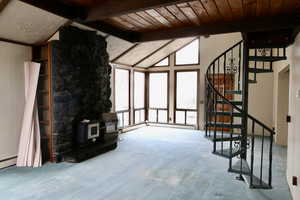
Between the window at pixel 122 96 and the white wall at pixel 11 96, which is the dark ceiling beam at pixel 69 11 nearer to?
the white wall at pixel 11 96

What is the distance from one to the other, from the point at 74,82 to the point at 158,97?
184 inches

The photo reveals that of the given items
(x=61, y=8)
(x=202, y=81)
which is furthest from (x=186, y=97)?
(x=61, y=8)

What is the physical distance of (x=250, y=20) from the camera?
11.7 ft

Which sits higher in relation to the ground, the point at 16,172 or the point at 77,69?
the point at 77,69

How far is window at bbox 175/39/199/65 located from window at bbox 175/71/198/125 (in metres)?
0.41

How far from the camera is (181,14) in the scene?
3467 mm

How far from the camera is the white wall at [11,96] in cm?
376

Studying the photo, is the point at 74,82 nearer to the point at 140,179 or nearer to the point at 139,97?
the point at 140,179

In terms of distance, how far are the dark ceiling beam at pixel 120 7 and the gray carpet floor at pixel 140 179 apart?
2.70m

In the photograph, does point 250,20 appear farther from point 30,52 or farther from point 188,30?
point 30,52

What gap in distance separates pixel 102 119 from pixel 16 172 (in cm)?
213

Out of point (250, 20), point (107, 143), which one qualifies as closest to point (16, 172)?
point (107, 143)

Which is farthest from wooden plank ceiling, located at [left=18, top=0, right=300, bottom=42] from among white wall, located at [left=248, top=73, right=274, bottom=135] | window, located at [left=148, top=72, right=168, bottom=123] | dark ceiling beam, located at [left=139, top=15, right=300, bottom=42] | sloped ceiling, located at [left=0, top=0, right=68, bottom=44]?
window, located at [left=148, top=72, right=168, bottom=123]

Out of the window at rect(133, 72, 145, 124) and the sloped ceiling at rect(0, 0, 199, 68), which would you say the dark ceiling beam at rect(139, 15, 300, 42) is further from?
the window at rect(133, 72, 145, 124)
